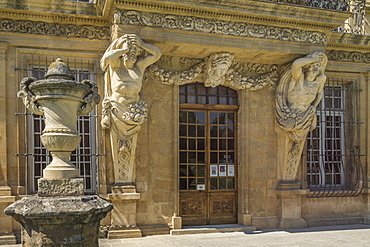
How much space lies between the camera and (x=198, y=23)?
24.8ft

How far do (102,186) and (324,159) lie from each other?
540cm

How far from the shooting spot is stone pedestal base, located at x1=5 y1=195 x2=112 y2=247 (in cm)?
416

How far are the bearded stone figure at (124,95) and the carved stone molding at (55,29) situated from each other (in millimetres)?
751

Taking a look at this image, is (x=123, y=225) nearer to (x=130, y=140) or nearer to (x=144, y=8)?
(x=130, y=140)

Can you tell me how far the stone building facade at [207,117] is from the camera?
741 cm

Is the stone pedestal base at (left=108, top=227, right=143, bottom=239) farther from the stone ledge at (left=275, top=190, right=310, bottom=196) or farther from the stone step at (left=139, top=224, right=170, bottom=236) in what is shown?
the stone ledge at (left=275, top=190, right=310, bottom=196)

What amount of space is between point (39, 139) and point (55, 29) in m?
2.16

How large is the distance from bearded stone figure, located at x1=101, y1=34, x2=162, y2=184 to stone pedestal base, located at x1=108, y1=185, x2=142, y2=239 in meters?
0.19

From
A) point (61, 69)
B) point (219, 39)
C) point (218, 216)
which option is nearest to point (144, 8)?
point (219, 39)

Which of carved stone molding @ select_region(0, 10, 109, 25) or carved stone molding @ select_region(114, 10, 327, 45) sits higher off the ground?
carved stone molding @ select_region(0, 10, 109, 25)

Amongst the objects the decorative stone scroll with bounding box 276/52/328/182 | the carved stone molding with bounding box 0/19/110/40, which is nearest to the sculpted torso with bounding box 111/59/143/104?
the carved stone molding with bounding box 0/19/110/40

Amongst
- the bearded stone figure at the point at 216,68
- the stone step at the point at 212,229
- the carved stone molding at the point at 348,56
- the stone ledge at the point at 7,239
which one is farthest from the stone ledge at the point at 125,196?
the carved stone molding at the point at 348,56

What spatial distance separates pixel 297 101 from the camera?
8.56 m

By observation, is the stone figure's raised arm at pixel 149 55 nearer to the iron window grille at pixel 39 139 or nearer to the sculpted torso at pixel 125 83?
the sculpted torso at pixel 125 83
